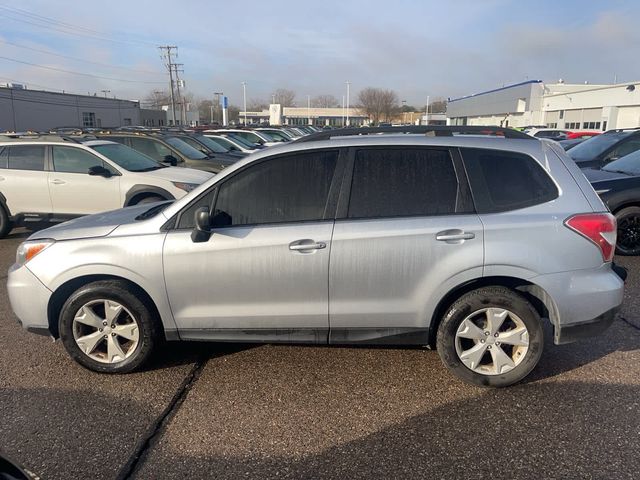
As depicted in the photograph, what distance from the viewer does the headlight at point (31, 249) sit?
11.9ft

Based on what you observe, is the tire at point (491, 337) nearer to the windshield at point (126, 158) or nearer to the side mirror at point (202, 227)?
the side mirror at point (202, 227)

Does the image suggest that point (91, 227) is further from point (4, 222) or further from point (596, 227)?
point (4, 222)

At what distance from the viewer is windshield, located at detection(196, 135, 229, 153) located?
1495cm

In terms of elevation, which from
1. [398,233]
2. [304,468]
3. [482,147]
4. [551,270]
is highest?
[482,147]

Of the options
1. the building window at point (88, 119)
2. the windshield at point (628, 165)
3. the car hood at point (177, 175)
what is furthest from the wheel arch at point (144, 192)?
the building window at point (88, 119)

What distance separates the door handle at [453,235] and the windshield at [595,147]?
317 inches

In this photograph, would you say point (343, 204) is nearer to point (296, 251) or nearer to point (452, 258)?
point (296, 251)

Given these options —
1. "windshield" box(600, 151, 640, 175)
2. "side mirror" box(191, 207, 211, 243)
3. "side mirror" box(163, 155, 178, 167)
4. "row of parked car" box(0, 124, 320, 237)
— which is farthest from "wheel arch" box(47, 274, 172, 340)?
"side mirror" box(163, 155, 178, 167)

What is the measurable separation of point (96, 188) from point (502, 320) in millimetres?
6984

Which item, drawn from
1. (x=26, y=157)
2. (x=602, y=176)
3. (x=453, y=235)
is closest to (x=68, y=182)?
(x=26, y=157)

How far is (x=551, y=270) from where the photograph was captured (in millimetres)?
3209

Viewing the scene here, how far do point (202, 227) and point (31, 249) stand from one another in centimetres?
144

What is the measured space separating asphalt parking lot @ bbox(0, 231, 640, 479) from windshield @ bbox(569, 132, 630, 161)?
7.08 meters

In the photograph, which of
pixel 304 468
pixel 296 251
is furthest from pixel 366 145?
pixel 304 468
